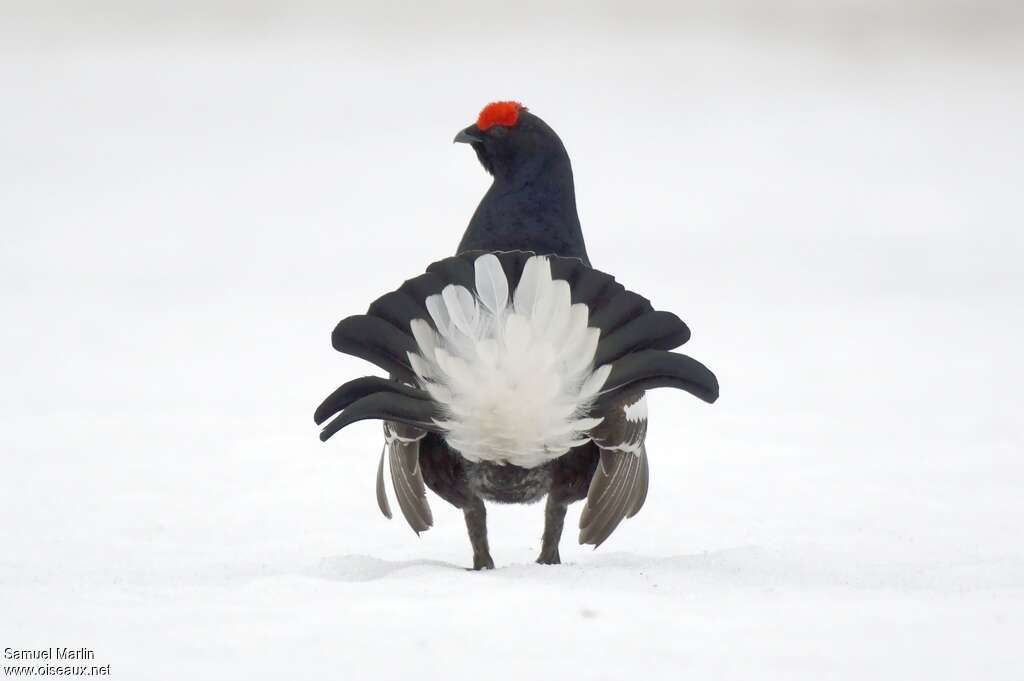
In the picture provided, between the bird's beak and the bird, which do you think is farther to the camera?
the bird's beak

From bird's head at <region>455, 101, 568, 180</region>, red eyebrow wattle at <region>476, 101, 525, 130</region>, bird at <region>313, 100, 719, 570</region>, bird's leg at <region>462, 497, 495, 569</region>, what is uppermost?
red eyebrow wattle at <region>476, 101, 525, 130</region>

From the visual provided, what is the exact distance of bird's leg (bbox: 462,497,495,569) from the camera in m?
3.47

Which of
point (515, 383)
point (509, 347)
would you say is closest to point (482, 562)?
point (515, 383)

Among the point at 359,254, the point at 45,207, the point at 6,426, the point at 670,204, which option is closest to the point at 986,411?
the point at 6,426

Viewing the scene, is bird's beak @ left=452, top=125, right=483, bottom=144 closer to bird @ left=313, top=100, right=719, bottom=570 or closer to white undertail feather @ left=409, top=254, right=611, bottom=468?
bird @ left=313, top=100, right=719, bottom=570

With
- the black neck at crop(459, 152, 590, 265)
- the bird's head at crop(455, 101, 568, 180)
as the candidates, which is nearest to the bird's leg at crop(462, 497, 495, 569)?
the black neck at crop(459, 152, 590, 265)

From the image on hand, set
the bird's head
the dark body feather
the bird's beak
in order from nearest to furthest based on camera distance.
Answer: the dark body feather
the bird's head
the bird's beak

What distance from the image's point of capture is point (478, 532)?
3.50 m

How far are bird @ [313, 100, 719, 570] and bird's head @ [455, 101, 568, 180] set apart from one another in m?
0.29

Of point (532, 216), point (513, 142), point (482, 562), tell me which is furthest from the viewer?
point (513, 142)

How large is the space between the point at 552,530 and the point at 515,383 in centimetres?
57

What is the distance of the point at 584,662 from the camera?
220cm

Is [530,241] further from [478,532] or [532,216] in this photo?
[478,532]

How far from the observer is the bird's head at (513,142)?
375cm
